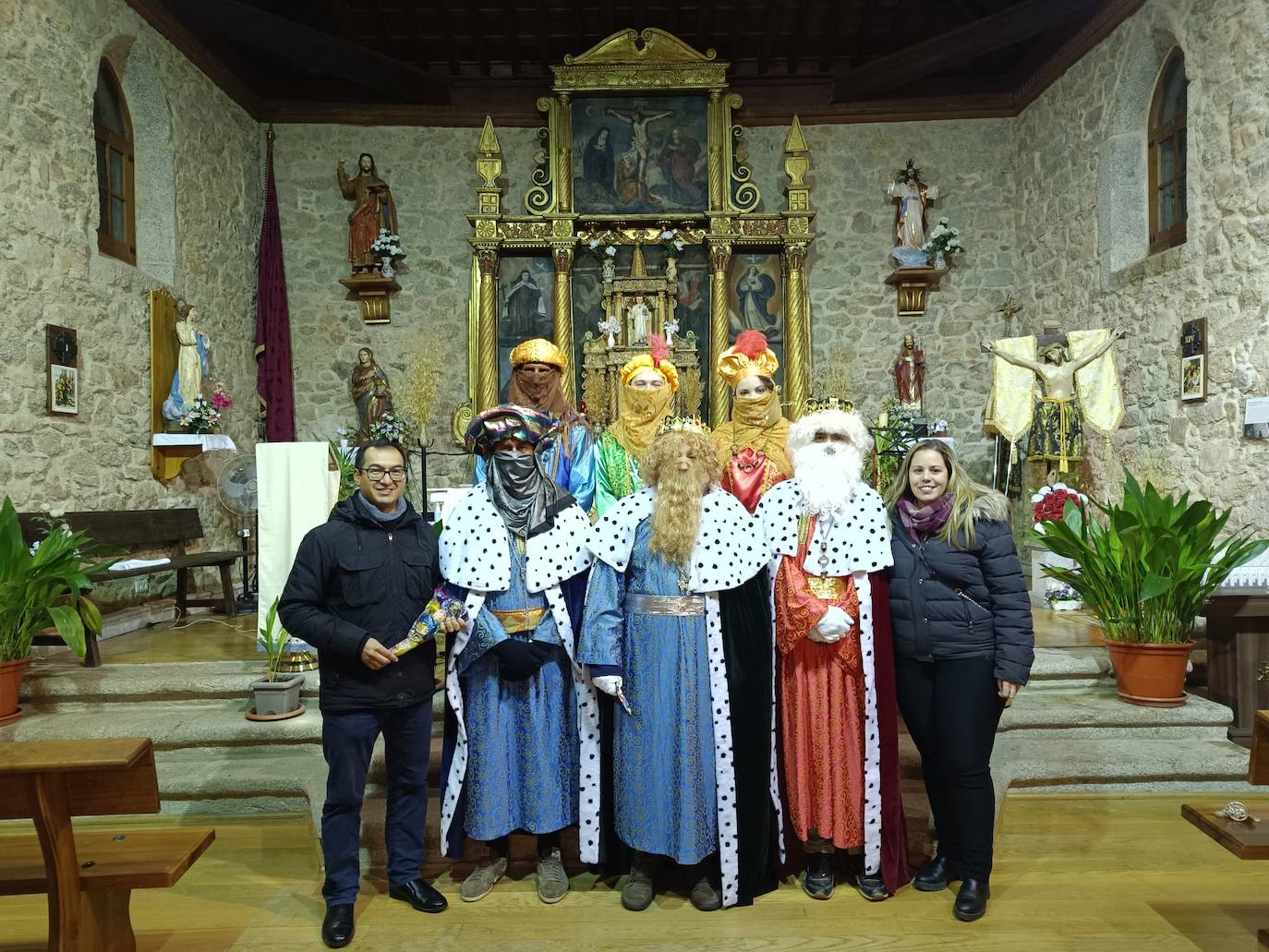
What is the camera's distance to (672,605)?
307cm

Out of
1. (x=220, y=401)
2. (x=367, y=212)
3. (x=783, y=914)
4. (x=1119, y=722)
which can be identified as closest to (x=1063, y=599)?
(x=1119, y=722)

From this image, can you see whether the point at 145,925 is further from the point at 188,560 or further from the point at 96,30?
the point at 96,30

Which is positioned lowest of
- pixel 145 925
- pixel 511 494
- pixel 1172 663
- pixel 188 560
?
pixel 145 925

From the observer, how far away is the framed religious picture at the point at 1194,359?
6.61 metres

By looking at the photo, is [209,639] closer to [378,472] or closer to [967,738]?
[378,472]

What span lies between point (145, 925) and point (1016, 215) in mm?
10058

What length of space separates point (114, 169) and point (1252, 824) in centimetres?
883

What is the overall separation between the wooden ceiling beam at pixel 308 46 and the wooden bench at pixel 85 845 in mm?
7656

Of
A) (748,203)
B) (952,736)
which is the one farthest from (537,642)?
(748,203)

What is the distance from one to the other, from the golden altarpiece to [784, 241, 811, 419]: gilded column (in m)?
0.01

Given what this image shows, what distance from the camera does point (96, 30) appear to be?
22.2 feet

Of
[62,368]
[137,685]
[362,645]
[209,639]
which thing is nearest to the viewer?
[362,645]

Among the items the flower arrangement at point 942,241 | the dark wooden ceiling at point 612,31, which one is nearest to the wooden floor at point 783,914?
the flower arrangement at point 942,241

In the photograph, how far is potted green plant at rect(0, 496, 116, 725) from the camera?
Result: 14.3 ft
